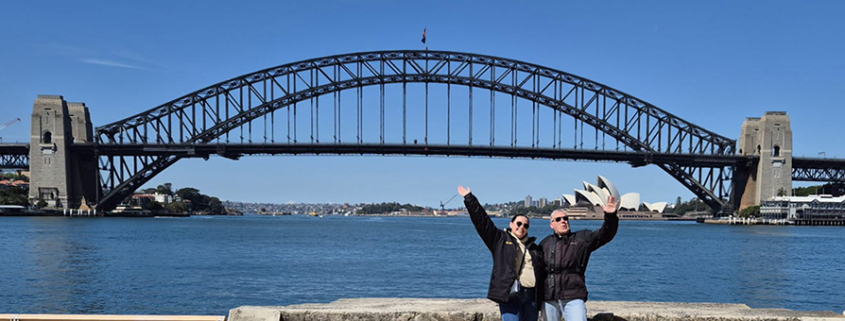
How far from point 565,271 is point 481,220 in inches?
31.1

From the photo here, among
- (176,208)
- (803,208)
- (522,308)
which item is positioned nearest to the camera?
(522,308)

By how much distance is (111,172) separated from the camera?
87.1 meters

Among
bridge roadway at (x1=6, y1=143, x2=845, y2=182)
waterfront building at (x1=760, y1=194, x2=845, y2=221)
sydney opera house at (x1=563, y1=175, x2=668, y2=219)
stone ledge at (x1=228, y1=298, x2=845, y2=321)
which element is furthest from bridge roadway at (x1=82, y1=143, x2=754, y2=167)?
stone ledge at (x1=228, y1=298, x2=845, y2=321)

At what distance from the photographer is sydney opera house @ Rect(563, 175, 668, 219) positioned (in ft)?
442

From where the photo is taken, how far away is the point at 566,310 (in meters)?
6.97

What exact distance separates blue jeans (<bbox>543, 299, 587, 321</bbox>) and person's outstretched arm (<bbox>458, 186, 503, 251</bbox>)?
68cm

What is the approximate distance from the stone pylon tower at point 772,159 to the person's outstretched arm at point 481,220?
90373 millimetres

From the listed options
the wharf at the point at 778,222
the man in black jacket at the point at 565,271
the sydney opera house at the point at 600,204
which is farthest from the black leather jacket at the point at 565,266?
the sydney opera house at the point at 600,204

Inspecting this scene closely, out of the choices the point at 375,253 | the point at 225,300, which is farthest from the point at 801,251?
the point at 225,300

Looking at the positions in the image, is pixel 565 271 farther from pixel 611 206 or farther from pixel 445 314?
pixel 445 314

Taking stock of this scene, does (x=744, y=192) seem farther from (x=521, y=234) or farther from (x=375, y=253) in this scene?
(x=521, y=234)

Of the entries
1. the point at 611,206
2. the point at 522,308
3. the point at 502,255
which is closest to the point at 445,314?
the point at 522,308

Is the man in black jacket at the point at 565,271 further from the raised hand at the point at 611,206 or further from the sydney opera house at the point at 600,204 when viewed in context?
the sydney opera house at the point at 600,204

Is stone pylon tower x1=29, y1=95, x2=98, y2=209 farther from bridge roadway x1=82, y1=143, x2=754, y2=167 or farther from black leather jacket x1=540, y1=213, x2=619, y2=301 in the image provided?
black leather jacket x1=540, y1=213, x2=619, y2=301
